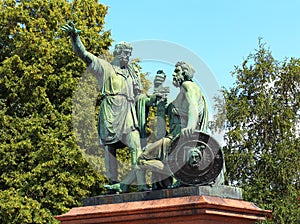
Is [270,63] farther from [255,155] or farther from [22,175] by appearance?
[22,175]

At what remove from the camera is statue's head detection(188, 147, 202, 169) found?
28.5 feet

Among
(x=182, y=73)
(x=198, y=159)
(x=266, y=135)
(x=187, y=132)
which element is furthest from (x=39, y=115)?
(x=198, y=159)

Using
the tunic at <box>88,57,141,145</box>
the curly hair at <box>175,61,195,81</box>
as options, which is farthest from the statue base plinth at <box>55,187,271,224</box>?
the curly hair at <box>175,61,195,81</box>

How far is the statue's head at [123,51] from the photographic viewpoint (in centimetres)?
1040

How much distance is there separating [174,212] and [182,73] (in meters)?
2.22

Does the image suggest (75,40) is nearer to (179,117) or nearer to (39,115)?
(179,117)

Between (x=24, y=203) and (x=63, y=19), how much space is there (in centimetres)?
673

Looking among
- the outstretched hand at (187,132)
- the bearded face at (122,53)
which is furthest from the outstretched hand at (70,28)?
the outstretched hand at (187,132)

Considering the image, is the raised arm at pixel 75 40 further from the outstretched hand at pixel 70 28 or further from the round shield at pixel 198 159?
the round shield at pixel 198 159

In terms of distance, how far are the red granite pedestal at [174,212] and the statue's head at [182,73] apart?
6.06ft

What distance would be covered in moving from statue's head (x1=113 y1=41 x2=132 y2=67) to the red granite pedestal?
2466 mm

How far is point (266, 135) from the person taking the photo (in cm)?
2531

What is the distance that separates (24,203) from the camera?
19.8 m

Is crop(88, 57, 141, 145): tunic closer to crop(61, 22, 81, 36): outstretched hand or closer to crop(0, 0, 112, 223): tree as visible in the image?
crop(61, 22, 81, 36): outstretched hand
